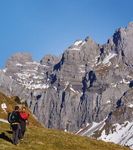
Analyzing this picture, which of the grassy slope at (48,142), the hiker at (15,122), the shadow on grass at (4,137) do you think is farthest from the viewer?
the shadow on grass at (4,137)

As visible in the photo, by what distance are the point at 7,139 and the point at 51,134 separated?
8918mm

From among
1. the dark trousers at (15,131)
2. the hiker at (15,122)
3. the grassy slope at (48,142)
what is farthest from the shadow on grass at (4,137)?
the hiker at (15,122)

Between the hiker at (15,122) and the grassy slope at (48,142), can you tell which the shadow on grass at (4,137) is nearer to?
the grassy slope at (48,142)

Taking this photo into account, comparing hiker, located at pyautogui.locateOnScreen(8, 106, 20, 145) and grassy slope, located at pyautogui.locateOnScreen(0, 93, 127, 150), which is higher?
hiker, located at pyautogui.locateOnScreen(8, 106, 20, 145)

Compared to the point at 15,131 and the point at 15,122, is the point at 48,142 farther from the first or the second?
the point at 15,122

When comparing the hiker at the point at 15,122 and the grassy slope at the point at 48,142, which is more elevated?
the hiker at the point at 15,122

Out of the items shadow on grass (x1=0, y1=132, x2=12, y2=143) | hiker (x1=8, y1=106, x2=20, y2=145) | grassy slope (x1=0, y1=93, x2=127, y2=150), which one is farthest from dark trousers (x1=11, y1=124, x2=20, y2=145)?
shadow on grass (x1=0, y1=132, x2=12, y2=143)

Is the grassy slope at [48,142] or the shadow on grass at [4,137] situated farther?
the shadow on grass at [4,137]

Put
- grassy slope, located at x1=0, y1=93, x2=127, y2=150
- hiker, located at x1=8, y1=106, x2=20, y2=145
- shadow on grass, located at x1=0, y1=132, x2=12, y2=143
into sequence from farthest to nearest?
shadow on grass, located at x1=0, y1=132, x2=12, y2=143, grassy slope, located at x1=0, y1=93, x2=127, y2=150, hiker, located at x1=8, y1=106, x2=20, y2=145

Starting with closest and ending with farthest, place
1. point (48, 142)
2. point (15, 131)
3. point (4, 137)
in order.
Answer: point (15, 131), point (4, 137), point (48, 142)

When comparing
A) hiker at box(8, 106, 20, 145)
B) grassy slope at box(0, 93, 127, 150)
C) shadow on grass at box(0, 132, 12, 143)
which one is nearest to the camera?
hiker at box(8, 106, 20, 145)

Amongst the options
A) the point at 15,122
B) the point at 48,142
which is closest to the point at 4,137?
the point at 15,122

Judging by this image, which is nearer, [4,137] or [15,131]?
[15,131]

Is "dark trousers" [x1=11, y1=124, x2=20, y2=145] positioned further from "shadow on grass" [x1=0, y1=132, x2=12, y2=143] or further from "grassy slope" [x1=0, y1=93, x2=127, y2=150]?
"shadow on grass" [x1=0, y1=132, x2=12, y2=143]
